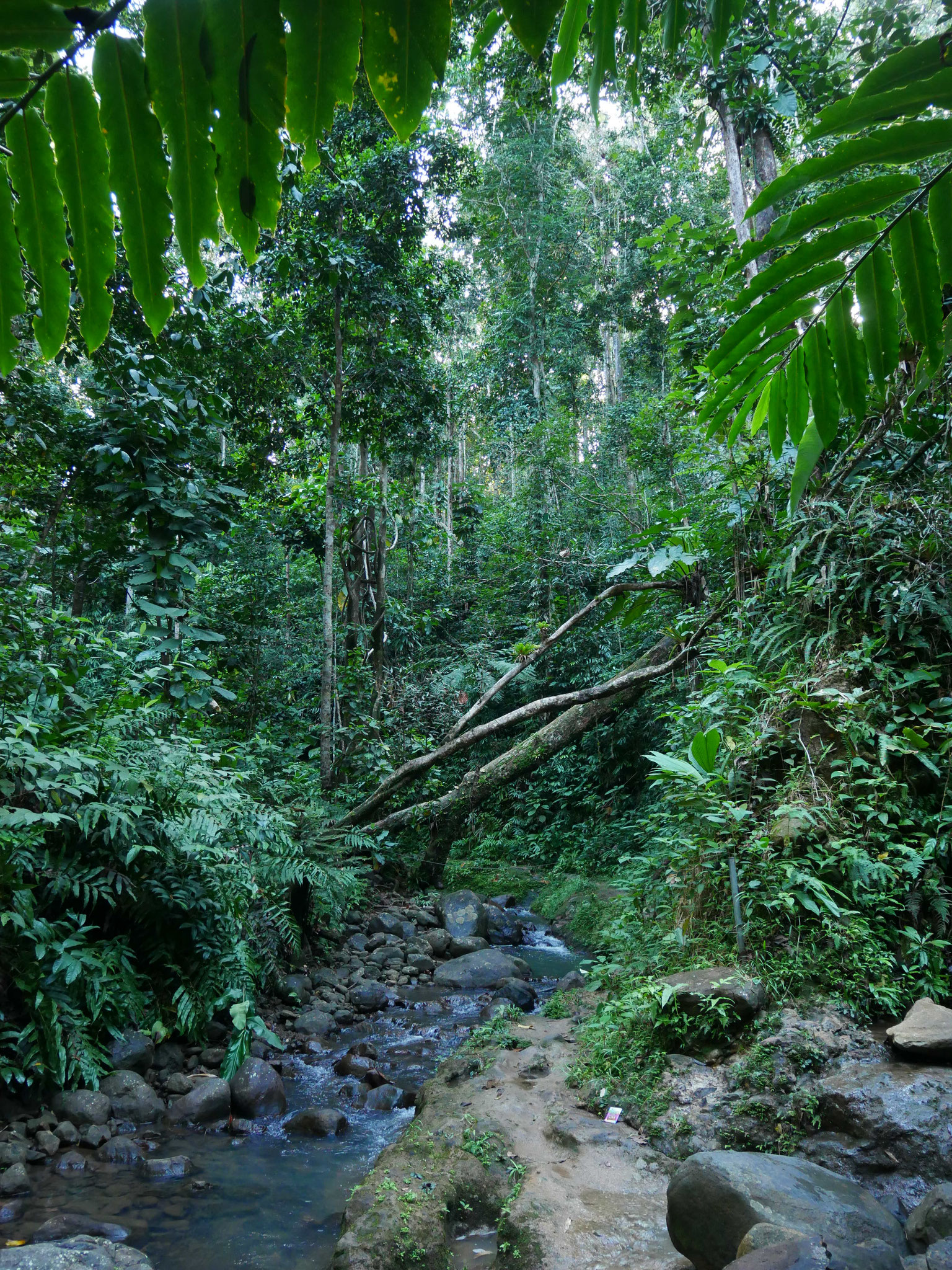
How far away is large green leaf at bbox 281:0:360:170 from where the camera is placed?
709 millimetres

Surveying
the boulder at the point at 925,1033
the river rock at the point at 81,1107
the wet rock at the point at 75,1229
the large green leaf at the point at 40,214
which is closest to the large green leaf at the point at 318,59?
the large green leaf at the point at 40,214

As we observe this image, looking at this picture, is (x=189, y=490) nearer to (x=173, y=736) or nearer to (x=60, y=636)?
(x=60, y=636)

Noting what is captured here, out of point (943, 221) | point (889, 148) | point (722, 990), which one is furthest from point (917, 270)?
point (722, 990)

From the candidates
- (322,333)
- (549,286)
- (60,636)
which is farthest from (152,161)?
(549,286)

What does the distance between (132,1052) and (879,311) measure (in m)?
5.10

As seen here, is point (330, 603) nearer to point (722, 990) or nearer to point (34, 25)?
point (722, 990)

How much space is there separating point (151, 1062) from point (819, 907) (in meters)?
3.93

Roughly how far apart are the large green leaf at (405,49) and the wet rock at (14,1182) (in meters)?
4.37

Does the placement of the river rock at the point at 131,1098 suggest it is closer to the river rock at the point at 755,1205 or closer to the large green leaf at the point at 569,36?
the river rock at the point at 755,1205

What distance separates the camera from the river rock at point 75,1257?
→ 2.54 metres

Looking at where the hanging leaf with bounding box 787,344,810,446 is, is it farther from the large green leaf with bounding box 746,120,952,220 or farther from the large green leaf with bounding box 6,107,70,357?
the large green leaf with bounding box 6,107,70,357

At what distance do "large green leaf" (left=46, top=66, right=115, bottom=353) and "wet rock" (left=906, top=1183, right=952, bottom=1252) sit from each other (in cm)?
305

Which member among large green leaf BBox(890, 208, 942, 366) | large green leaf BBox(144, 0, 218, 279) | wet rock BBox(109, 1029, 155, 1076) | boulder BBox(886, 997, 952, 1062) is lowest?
wet rock BBox(109, 1029, 155, 1076)

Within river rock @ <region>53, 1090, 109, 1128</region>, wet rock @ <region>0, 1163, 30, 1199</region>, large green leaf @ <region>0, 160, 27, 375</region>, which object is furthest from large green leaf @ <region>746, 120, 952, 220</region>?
river rock @ <region>53, 1090, 109, 1128</region>
